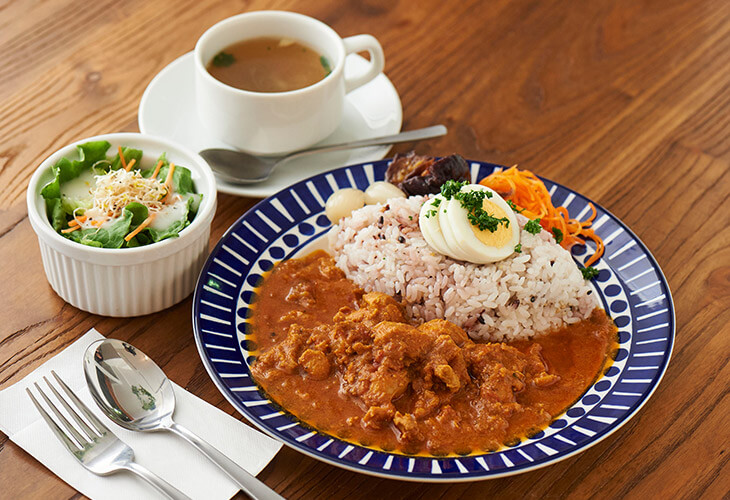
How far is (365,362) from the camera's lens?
2.44m

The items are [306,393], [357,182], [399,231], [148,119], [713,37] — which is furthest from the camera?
[713,37]

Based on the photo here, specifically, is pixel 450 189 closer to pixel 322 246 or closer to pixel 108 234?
pixel 322 246

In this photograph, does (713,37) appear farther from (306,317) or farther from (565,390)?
(306,317)

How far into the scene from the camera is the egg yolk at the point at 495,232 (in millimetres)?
2750

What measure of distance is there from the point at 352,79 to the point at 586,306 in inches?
57.4

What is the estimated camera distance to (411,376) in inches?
95.6

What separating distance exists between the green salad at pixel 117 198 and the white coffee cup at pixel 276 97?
0.48m

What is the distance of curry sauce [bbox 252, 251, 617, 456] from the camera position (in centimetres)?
229

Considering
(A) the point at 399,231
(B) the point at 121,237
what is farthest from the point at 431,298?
(B) the point at 121,237

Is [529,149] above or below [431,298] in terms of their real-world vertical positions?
below

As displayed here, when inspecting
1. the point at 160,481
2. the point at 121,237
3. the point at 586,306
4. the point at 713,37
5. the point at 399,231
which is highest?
the point at 121,237

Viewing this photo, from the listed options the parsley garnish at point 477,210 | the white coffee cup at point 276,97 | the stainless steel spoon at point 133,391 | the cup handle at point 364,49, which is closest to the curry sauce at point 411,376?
the stainless steel spoon at point 133,391

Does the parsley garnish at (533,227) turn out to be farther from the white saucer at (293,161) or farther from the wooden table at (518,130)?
the white saucer at (293,161)

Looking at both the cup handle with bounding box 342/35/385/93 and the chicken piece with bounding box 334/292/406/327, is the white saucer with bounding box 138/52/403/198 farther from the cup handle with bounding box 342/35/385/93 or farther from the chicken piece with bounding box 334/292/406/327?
the chicken piece with bounding box 334/292/406/327
